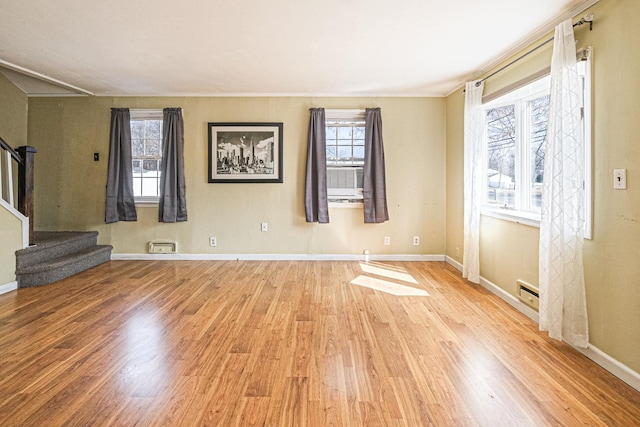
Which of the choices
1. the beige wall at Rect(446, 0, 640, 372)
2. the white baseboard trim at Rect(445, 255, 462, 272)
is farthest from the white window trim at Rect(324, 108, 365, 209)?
the beige wall at Rect(446, 0, 640, 372)

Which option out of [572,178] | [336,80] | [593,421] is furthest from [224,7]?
[593,421]

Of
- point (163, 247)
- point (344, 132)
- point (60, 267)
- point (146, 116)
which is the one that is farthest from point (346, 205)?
point (60, 267)

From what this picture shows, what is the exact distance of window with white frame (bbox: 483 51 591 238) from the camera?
320cm

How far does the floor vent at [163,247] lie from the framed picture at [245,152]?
1149mm

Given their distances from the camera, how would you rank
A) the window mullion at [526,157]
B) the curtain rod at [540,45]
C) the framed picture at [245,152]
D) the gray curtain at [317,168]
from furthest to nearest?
the framed picture at [245,152]
the gray curtain at [317,168]
the window mullion at [526,157]
the curtain rod at [540,45]

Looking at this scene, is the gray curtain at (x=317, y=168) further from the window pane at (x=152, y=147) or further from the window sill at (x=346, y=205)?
the window pane at (x=152, y=147)

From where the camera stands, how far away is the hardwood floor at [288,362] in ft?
5.69

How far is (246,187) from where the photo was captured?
206 inches

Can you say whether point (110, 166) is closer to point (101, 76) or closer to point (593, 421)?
point (101, 76)

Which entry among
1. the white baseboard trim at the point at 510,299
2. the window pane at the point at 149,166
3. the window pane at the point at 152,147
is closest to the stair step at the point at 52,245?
the window pane at the point at 149,166

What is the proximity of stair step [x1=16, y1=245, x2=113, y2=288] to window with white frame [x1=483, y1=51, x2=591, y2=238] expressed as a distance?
199 inches

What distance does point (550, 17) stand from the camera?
2.70 metres

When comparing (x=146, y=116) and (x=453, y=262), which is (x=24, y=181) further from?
(x=453, y=262)

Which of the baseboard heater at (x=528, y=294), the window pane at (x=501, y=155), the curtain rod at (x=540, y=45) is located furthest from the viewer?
the window pane at (x=501, y=155)
